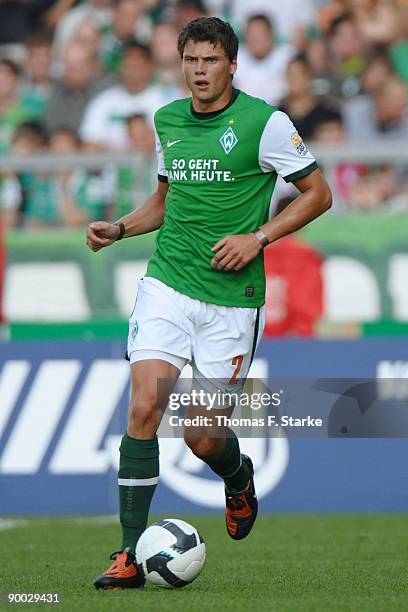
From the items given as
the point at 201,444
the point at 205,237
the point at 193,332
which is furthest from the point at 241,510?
the point at 205,237

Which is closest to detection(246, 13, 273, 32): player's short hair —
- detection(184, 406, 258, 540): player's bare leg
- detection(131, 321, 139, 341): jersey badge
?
detection(184, 406, 258, 540): player's bare leg

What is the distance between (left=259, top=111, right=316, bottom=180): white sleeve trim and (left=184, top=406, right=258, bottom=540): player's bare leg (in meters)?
1.18

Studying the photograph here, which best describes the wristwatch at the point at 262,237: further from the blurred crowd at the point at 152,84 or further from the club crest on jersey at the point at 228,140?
the blurred crowd at the point at 152,84

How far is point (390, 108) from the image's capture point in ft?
41.8

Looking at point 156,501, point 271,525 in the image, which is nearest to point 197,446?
point 271,525

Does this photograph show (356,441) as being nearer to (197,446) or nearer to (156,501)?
(156,501)

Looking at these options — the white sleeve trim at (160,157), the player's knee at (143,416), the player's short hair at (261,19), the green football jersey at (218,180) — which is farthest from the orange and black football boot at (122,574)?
the player's short hair at (261,19)

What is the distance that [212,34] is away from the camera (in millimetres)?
5824

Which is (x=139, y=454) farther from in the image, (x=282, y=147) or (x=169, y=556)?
(x=282, y=147)

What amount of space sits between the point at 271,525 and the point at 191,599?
12.3 ft

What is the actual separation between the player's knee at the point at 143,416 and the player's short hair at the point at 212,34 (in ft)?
5.09

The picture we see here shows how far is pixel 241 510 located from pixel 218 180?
176 centimetres

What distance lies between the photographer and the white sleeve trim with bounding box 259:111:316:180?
5.88m

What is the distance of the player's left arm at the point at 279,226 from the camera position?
5832 millimetres
